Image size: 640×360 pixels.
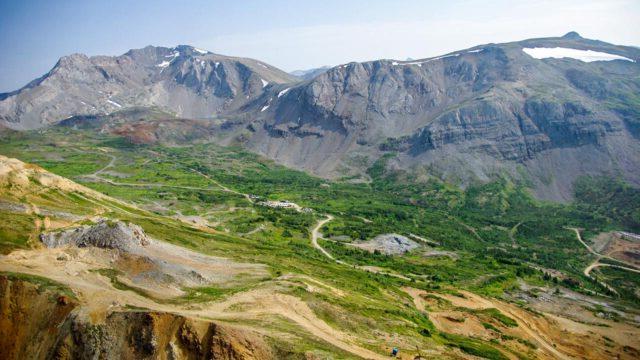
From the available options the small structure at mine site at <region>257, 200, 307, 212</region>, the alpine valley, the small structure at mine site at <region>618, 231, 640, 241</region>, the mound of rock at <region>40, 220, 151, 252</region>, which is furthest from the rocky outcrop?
the small structure at mine site at <region>618, 231, 640, 241</region>

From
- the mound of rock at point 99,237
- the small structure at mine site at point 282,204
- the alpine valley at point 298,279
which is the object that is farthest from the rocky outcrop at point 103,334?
the small structure at mine site at point 282,204

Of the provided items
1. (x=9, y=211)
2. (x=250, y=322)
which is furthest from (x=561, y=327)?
(x=9, y=211)

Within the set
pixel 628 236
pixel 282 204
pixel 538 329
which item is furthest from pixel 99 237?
pixel 628 236

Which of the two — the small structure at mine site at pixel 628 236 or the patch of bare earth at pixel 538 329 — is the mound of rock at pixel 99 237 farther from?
the small structure at mine site at pixel 628 236

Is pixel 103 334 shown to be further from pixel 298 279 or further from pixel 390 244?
pixel 390 244

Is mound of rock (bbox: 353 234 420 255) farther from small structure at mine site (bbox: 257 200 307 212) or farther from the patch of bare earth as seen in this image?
small structure at mine site (bbox: 257 200 307 212)

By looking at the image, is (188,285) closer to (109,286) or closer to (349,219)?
(109,286)
